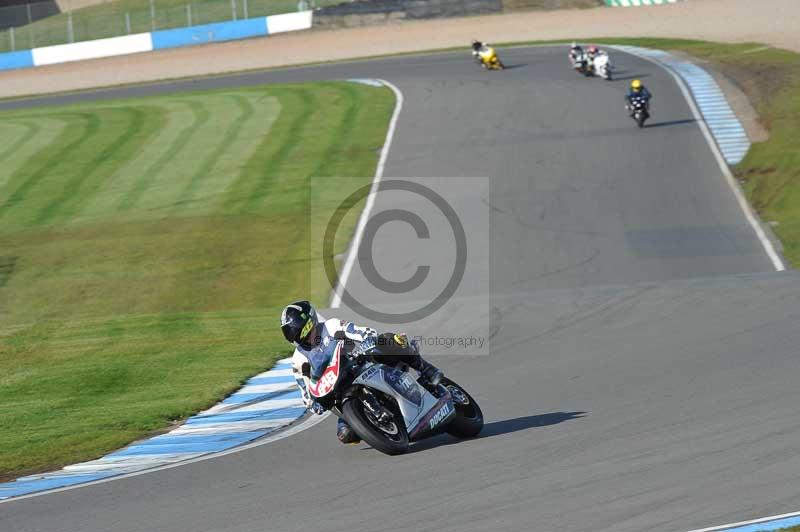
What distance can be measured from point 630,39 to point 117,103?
22.2 metres

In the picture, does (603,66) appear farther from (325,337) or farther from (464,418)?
(325,337)

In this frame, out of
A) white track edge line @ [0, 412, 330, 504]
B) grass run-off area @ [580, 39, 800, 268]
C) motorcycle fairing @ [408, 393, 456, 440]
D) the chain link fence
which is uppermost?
motorcycle fairing @ [408, 393, 456, 440]

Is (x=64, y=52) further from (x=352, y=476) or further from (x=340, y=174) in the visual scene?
(x=352, y=476)

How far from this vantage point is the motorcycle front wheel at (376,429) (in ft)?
32.8

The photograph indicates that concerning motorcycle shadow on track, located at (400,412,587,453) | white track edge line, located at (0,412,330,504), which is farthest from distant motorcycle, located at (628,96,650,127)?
motorcycle shadow on track, located at (400,412,587,453)

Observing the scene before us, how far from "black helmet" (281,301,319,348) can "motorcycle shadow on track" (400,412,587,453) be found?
1.43 m

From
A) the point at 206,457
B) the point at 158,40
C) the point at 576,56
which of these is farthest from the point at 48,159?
the point at 158,40

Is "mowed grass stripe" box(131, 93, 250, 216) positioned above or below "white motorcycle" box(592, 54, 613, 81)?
below

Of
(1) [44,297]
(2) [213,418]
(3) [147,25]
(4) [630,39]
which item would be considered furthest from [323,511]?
(3) [147,25]

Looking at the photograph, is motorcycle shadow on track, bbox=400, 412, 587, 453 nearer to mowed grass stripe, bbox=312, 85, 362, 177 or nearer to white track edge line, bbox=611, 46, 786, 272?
white track edge line, bbox=611, 46, 786, 272

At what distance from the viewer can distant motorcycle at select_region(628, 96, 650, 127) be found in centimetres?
3406

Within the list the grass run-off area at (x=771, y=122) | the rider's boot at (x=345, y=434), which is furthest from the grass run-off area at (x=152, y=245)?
the grass run-off area at (x=771, y=122)

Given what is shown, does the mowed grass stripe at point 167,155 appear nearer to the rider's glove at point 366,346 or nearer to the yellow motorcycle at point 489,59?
the yellow motorcycle at point 489,59

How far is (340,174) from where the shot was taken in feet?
105
